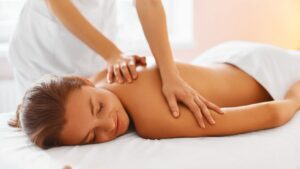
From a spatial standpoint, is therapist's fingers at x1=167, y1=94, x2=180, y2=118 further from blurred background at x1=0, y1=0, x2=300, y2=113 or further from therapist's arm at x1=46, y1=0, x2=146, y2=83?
blurred background at x1=0, y1=0, x2=300, y2=113

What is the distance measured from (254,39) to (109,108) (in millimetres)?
2088

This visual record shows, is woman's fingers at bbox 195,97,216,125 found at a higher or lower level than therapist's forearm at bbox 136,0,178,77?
lower

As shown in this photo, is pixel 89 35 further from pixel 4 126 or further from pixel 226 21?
pixel 226 21

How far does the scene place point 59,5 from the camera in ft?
5.96

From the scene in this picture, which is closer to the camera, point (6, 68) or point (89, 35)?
point (89, 35)

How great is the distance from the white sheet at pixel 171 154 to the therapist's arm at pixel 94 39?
0.27 m

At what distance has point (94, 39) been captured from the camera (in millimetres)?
1783

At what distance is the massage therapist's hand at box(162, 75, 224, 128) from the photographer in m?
1.48

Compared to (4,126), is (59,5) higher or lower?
higher

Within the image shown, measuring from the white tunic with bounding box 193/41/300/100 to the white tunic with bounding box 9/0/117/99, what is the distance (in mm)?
522

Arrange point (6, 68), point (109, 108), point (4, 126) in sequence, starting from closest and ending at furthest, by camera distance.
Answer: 1. point (109, 108)
2. point (4, 126)
3. point (6, 68)

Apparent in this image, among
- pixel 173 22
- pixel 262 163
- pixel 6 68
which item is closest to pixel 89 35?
pixel 262 163

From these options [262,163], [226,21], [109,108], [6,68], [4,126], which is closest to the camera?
[262,163]

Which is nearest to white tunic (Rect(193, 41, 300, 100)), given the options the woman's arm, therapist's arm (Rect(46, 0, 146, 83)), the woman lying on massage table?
the woman lying on massage table
